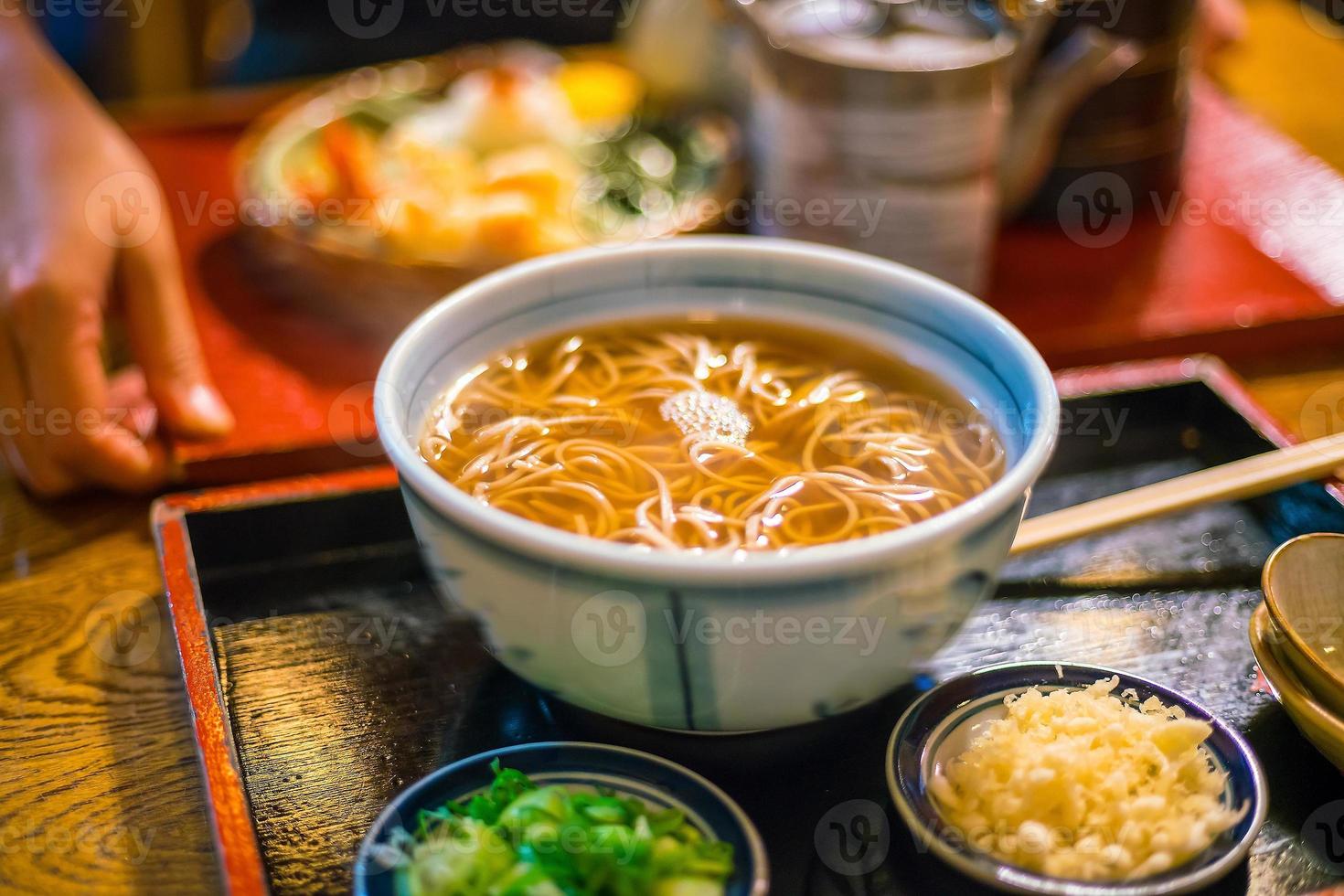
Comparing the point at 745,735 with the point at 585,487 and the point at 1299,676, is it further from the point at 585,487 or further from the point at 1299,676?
the point at 1299,676

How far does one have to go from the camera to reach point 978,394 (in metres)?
1.23

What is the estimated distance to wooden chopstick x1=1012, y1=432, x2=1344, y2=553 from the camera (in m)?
1.28

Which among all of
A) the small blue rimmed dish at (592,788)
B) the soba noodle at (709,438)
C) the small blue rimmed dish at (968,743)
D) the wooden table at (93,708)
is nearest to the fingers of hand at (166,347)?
the wooden table at (93,708)

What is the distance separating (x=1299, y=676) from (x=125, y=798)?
1.09m

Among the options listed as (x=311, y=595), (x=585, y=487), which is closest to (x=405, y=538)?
(x=311, y=595)

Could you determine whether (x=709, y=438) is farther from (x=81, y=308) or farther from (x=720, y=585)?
(x=81, y=308)

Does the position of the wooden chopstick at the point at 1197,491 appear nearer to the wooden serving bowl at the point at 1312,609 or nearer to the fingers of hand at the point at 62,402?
the wooden serving bowl at the point at 1312,609

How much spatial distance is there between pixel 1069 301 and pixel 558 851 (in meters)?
1.41

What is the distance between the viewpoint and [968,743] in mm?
1039

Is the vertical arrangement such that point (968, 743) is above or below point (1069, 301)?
above

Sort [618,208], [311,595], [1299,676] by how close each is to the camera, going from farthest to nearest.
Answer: [618,208] < [311,595] < [1299,676]

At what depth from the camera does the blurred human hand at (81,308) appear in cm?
151

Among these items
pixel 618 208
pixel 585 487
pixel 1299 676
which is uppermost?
pixel 585 487

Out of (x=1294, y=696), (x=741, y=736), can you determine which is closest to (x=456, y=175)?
(x=741, y=736)
